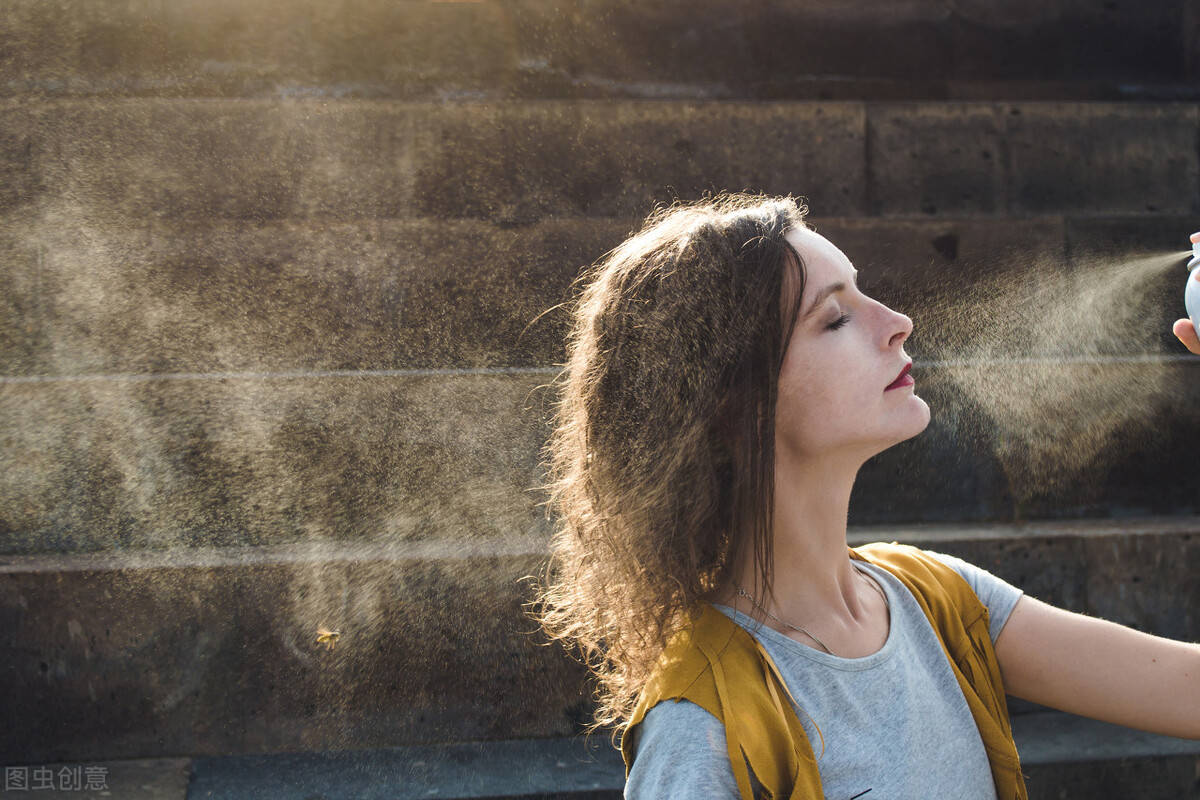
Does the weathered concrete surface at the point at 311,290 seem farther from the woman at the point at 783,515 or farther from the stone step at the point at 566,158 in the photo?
the woman at the point at 783,515

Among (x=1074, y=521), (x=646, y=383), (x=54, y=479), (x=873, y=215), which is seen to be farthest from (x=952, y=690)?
(x=873, y=215)

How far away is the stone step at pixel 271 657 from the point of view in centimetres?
268

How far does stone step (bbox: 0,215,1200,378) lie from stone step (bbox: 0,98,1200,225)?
206 mm

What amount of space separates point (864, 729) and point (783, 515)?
32 cm

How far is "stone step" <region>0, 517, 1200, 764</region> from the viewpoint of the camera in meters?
2.68

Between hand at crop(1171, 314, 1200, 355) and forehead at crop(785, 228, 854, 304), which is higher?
forehead at crop(785, 228, 854, 304)

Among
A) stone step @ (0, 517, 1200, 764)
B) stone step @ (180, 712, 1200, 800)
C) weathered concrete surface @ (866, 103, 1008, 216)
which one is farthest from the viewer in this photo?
weathered concrete surface @ (866, 103, 1008, 216)

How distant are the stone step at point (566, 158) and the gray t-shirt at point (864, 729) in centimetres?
276

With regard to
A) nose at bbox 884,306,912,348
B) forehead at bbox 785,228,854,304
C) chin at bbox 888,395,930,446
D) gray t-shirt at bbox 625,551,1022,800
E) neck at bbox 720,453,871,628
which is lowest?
gray t-shirt at bbox 625,551,1022,800

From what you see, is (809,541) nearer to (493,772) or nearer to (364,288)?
(493,772)

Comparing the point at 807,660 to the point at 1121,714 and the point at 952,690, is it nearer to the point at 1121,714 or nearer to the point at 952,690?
the point at 952,690

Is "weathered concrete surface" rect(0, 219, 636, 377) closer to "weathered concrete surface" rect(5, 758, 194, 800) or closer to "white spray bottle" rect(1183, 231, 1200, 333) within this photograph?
"weathered concrete surface" rect(5, 758, 194, 800)
